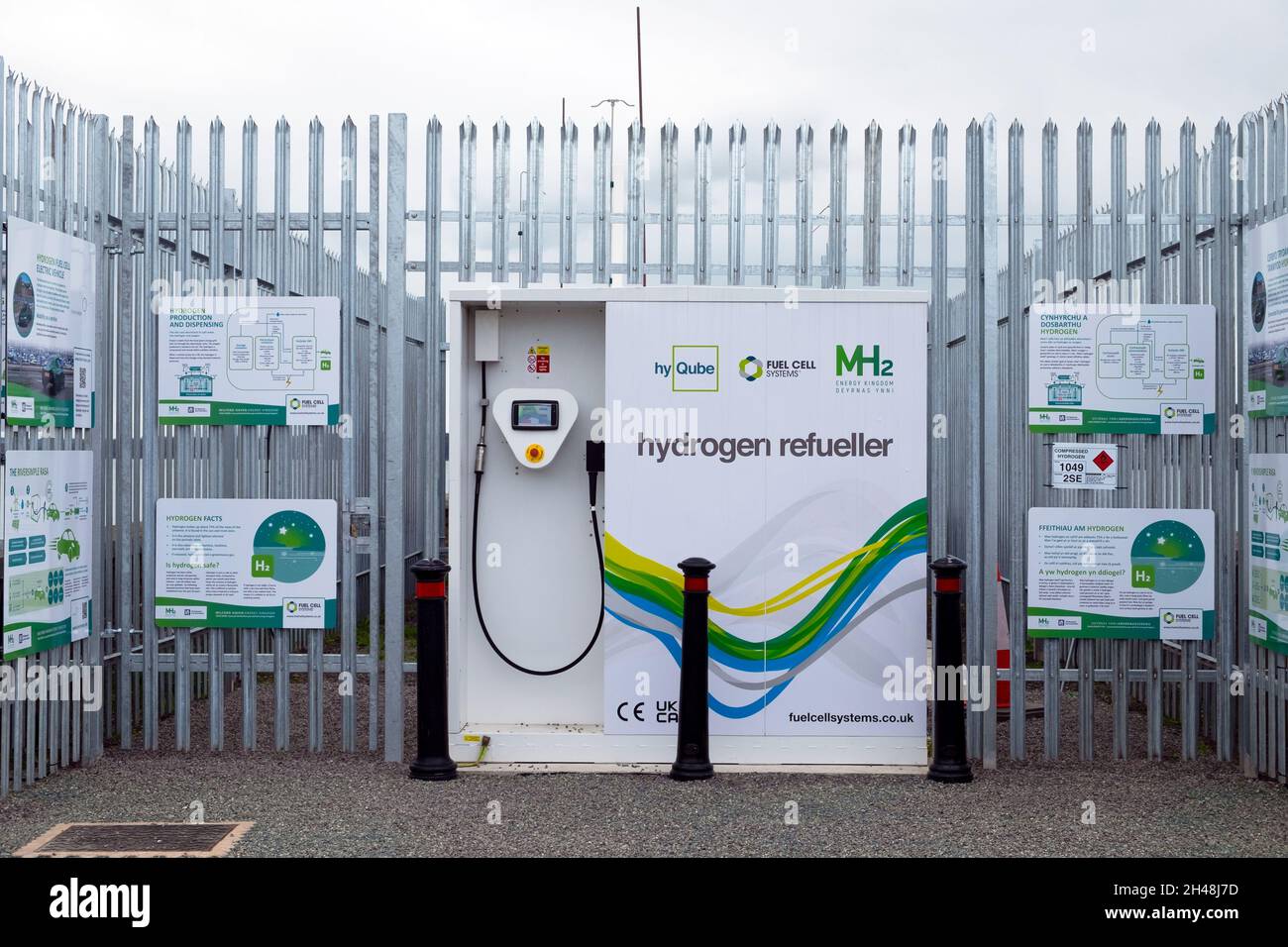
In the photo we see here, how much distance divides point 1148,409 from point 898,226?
1.80 m

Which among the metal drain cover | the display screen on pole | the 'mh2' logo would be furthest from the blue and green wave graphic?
the metal drain cover

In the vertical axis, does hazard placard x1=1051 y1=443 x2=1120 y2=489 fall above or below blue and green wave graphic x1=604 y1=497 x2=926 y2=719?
above

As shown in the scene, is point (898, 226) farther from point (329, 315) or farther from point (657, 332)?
point (329, 315)

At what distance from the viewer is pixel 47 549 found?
7.45 meters

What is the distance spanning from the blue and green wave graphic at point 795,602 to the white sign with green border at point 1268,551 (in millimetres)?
1899

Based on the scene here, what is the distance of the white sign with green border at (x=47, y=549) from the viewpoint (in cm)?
706

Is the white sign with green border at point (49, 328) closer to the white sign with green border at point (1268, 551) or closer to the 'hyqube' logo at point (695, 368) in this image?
the 'hyqube' logo at point (695, 368)

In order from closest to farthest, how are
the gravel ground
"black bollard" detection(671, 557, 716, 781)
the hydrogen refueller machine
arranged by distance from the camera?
the gravel ground < "black bollard" detection(671, 557, 716, 781) < the hydrogen refueller machine

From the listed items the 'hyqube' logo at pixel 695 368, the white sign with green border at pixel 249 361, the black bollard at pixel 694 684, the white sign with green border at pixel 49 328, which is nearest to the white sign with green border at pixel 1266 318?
the 'hyqube' logo at pixel 695 368

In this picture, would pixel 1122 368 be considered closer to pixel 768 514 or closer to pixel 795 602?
pixel 768 514

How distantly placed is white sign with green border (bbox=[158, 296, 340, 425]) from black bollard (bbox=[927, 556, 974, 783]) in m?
3.64

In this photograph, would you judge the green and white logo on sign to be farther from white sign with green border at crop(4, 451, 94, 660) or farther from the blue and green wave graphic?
the blue and green wave graphic

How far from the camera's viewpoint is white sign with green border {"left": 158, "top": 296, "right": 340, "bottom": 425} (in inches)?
312

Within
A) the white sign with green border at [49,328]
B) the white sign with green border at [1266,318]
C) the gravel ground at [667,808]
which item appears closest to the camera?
the gravel ground at [667,808]
